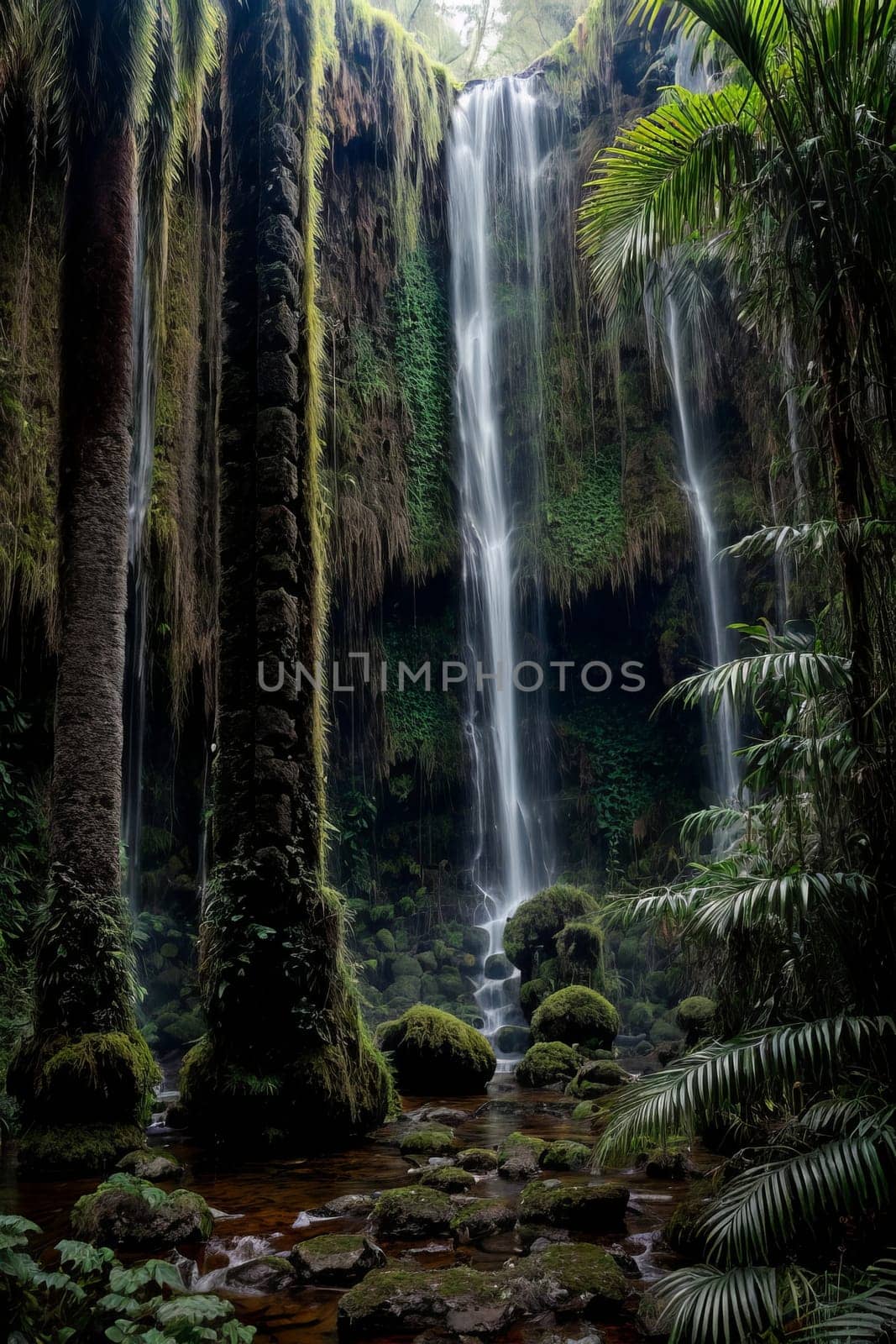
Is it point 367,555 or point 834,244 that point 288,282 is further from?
point 367,555

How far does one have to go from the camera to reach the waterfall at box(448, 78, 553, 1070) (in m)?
16.8

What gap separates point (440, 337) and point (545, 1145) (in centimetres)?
1472

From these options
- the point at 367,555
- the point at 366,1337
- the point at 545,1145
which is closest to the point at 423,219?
the point at 367,555

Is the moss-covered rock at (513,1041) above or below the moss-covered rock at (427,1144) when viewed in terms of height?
below

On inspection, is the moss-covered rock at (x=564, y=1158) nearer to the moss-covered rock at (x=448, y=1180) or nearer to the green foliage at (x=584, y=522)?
the moss-covered rock at (x=448, y=1180)

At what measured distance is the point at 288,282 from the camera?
7.67 m

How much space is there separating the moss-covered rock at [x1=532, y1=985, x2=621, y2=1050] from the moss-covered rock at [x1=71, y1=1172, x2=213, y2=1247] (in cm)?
701

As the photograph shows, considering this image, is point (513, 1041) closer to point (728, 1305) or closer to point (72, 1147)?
point (72, 1147)

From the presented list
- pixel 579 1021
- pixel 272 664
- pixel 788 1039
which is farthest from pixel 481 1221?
pixel 579 1021

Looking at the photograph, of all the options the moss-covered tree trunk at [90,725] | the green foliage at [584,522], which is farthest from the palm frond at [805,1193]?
the green foliage at [584,522]

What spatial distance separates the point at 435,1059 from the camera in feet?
30.1

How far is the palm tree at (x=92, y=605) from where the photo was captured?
599cm

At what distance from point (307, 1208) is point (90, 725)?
11.0 ft

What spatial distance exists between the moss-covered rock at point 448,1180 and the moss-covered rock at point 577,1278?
1.40 metres
